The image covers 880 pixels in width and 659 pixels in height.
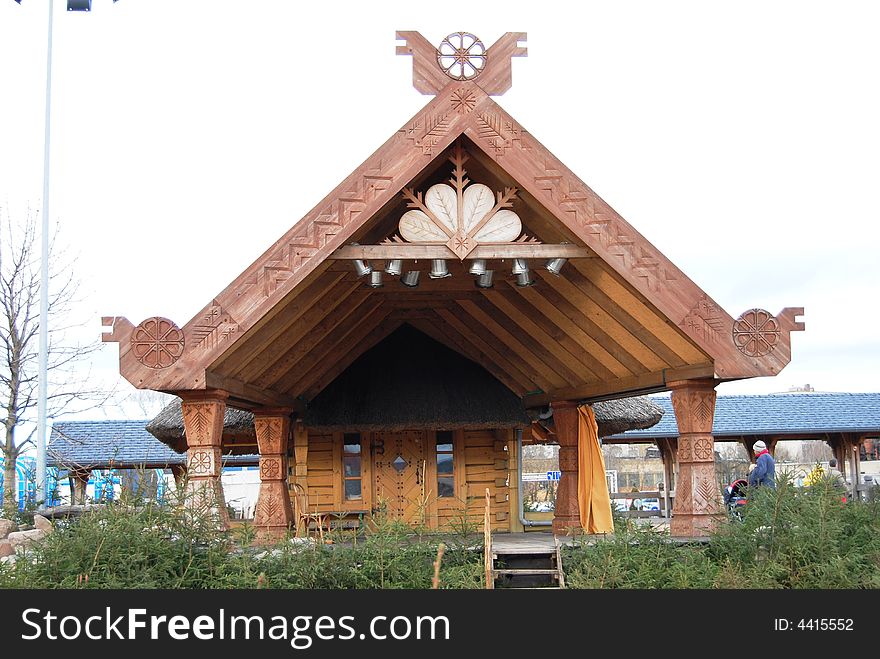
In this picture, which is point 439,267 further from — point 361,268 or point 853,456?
point 853,456

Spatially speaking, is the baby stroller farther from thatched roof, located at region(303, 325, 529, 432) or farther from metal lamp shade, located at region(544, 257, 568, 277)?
thatched roof, located at region(303, 325, 529, 432)

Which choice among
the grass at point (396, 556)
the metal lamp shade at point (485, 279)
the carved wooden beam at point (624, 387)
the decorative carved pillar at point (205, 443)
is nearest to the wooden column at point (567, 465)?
the carved wooden beam at point (624, 387)

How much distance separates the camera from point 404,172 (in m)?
9.05

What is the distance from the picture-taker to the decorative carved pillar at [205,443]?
903 cm

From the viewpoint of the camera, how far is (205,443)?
9305 millimetres

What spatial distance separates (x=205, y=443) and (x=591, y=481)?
6.27 meters

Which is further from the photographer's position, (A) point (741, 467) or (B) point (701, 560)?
(A) point (741, 467)

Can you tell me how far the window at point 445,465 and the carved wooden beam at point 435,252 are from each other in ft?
22.5

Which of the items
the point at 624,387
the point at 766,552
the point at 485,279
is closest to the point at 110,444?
the point at 624,387

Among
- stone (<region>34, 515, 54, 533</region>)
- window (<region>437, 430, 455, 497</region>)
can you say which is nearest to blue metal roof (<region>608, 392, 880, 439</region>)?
window (<region>437, 430, 455, 497</region>)
